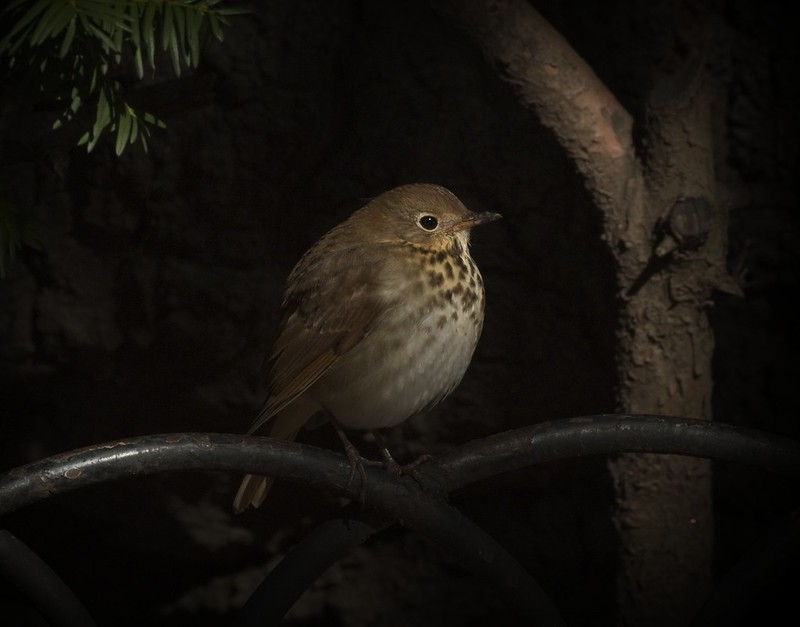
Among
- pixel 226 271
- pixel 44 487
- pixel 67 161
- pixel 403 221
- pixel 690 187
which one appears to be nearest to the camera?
pixel 44 487

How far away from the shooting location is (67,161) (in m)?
2.13

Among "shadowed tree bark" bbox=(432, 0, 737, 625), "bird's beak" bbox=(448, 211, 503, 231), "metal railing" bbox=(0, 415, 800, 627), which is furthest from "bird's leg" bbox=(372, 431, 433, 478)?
"shadowed tree bark" bbox=(432, 0, 737, 625)

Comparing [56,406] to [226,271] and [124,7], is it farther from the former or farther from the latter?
[124,7]

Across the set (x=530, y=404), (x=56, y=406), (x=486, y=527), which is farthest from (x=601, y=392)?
(x=56, y=406)

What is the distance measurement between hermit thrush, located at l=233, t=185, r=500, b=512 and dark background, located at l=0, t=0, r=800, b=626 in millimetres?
453

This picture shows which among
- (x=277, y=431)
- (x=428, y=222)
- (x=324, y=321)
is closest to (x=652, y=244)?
(x=428, y=222)

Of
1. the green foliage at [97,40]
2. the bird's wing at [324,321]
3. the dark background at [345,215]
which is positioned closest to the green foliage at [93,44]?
the green foliage at [97,40]

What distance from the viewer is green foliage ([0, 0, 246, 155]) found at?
1.29 meters

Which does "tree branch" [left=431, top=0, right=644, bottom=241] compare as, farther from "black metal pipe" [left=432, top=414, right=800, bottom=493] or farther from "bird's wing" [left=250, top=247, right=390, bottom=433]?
"black metal pipe" [left=432, top=414, right=800, bottom=493]

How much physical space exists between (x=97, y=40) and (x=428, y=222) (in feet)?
1.79

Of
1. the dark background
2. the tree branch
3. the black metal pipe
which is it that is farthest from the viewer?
the dark background

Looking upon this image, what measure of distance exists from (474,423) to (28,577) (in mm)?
1363

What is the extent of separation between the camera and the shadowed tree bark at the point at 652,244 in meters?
1.83

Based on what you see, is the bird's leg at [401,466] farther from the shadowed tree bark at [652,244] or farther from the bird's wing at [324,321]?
the shadowed tree bark at [652,244]
